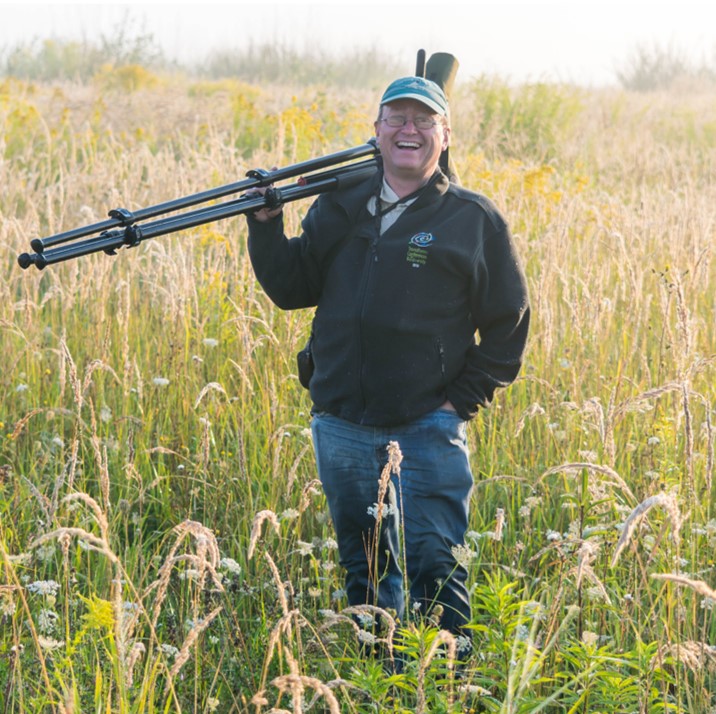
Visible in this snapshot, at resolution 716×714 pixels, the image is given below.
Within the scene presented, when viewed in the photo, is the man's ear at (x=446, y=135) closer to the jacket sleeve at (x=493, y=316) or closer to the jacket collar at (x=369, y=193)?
the jacket collar at (x=369, y=193)

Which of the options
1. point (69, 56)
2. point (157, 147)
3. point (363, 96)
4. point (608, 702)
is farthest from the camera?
point (69, 56)

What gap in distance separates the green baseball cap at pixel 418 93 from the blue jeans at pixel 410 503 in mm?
924

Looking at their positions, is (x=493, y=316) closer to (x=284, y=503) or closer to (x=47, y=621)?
(x=284, y=503)

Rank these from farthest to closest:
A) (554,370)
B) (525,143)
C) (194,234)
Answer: (525,143), (194,234), (554,370)

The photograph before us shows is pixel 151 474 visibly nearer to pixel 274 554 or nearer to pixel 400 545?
pixel 274 554

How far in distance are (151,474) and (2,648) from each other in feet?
4.93

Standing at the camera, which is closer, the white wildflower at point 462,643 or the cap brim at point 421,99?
the white wildflower at point 462,643

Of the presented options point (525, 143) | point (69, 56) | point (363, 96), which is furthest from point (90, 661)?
point (69, 56)

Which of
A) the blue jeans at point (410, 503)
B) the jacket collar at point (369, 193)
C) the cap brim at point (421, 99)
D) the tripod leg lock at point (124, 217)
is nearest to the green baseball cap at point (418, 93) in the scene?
the cap brim at point (421, 99)

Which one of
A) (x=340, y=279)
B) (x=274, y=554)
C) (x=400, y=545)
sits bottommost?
(x=274, y=554)

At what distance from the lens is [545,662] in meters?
2.92

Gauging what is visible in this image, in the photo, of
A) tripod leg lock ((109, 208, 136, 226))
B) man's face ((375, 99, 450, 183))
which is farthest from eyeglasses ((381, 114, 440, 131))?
tripod leg lock ((109, 208, 136, 226))

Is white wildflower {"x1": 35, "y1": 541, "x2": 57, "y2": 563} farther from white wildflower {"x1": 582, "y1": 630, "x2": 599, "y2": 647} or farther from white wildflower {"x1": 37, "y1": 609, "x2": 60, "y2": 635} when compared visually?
white wildflower {"x1": 582, "y1": 630, "x2": 599, "y2": 647}

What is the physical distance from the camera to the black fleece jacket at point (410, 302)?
313 cm
